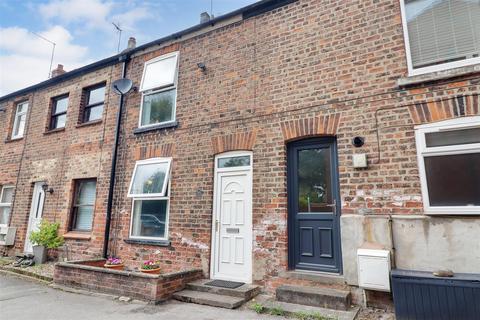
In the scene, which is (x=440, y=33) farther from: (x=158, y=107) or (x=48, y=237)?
(x=48, y=237)

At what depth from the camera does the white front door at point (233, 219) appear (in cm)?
564

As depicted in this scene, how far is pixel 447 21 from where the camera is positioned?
4641 millimetres

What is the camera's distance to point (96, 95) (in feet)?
30.3

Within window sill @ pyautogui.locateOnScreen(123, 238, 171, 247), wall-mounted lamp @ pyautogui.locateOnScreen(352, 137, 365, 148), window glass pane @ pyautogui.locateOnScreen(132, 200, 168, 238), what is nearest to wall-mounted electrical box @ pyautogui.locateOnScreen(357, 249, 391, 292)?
wall-mounted lamp @ pyautogui.locateOnScreen(352, 137, 365, 148)

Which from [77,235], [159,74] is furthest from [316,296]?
[77,235]

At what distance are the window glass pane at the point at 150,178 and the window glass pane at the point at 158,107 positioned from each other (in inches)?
49.6

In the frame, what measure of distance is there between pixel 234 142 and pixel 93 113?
565 centimetres

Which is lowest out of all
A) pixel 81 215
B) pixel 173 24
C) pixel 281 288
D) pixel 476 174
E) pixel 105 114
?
pixel 281 288

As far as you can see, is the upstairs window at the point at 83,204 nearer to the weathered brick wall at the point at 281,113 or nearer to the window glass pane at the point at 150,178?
the weathered brick wall at the point at 281,113

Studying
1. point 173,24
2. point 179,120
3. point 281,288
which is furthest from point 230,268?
point 173,24

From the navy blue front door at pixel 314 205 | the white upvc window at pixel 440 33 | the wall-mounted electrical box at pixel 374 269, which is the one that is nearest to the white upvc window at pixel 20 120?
the navy blue front door at pixel 314 205

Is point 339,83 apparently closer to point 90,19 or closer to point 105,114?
point 105,114

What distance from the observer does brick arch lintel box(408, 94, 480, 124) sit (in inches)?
162

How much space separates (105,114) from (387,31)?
24.7 ft
